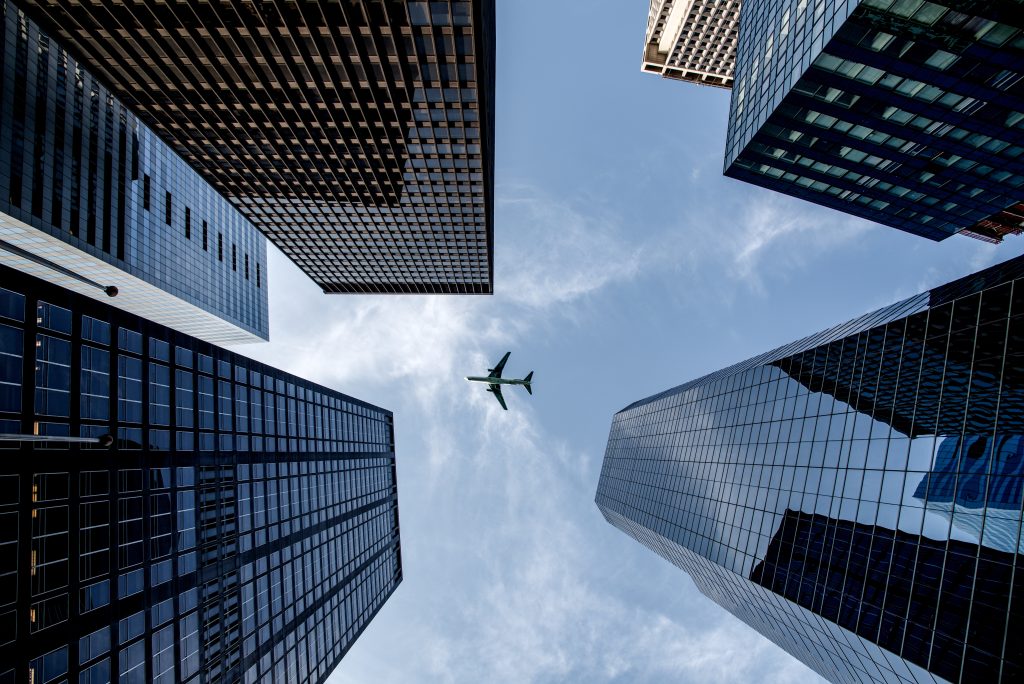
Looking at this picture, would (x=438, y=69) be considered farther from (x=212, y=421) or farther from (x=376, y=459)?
(x=376, y=459)

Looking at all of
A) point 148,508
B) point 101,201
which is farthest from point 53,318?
point 101,201

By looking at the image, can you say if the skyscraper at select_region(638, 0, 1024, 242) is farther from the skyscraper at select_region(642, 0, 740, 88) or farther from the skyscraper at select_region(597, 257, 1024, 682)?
the skyscraper at select_region(642, 0, 740, 88)

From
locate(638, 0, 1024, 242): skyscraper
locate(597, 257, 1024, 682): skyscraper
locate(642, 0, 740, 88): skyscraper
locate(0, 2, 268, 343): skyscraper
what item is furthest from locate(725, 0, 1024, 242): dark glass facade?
locate(0, 2, 268, 343): skyscraper

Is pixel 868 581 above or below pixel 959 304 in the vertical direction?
below

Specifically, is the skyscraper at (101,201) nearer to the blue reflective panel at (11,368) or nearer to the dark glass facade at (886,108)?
the blue reflective panel at (11,368)

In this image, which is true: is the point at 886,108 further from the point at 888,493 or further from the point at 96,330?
the point at 96,330

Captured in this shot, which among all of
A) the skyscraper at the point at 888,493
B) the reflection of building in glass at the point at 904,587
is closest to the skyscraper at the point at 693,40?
the skyscraper at the point at 888,493

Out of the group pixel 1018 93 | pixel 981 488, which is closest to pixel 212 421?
pixel 981 488
